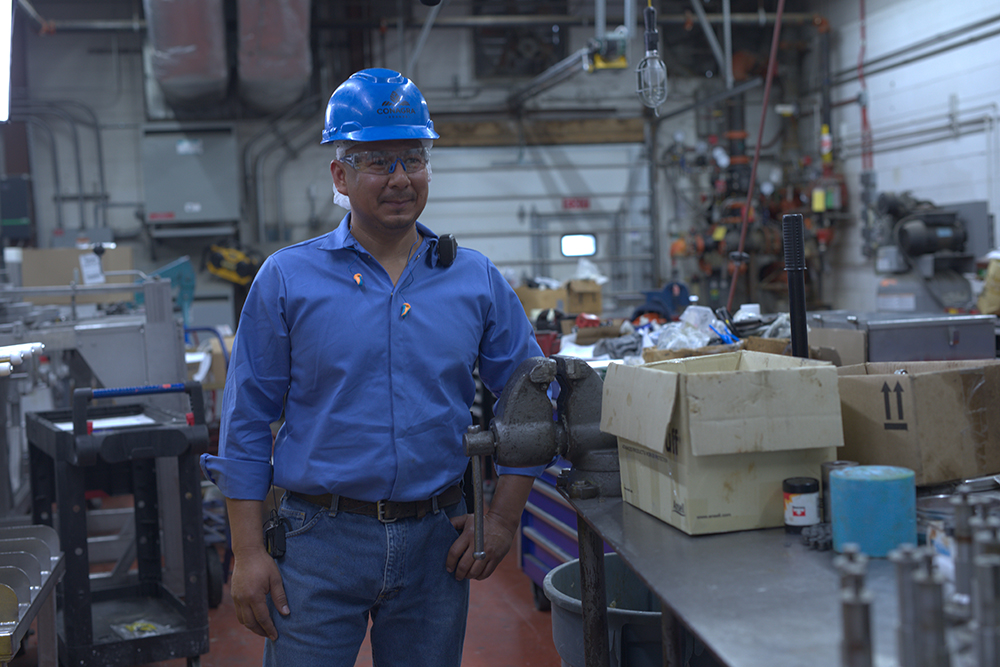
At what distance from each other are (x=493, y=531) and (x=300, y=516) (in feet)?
1.07

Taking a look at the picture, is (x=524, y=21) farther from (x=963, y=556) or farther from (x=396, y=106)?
(x=963, y=556)

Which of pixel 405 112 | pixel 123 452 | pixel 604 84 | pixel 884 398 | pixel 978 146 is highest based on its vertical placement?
pixel 604 84

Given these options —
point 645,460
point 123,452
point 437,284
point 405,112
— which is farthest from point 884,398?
point 123,452

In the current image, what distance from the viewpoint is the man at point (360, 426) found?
138cm

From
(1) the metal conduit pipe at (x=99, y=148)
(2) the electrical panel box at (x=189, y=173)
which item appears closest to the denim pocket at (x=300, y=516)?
(2) the electrical panel box at (x=189, y=173)

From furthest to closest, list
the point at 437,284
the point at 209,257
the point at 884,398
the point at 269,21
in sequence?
the point at 209,257, the point at 269,21, the point at 437,284, the point at 884,398

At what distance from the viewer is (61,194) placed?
7.72m

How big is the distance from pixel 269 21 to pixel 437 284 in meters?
5.42

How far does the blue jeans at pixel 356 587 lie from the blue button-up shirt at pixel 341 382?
58 millimetres

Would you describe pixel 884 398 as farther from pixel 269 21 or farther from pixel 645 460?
pixel 269 21

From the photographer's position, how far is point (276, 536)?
1.40 meters

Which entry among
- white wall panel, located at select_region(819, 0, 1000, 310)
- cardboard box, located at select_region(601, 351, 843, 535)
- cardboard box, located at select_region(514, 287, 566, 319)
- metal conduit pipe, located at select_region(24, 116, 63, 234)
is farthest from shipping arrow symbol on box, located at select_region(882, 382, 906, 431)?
metal conduit pipe, located at select_region(24, 116, 63, 234)

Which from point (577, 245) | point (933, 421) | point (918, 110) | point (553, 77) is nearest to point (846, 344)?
point (933, 421)

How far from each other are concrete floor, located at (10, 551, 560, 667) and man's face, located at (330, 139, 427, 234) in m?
1.71
